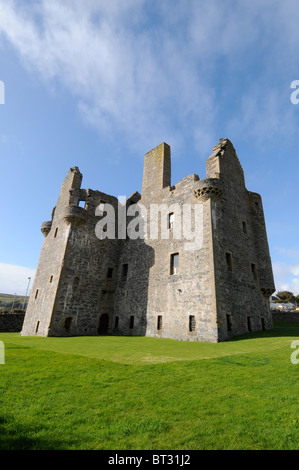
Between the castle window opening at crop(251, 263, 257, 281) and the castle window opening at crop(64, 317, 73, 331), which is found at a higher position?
the castle window opening at crop(251, 263, 257, 281)

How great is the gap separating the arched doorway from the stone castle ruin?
97mm

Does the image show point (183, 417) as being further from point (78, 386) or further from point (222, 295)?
point (222, 295)

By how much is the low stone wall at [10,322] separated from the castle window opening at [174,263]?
22418 millimetres

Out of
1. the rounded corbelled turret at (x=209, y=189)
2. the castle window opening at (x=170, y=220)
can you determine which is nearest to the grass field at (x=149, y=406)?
the rounded corbelled turret at (x=209, y=189)

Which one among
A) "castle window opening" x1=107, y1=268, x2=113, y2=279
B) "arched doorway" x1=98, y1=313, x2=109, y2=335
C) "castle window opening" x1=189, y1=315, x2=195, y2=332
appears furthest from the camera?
"castle window opening" x1=107, y1=268, x2=113, y2=279

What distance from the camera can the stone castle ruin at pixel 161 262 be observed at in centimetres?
1792

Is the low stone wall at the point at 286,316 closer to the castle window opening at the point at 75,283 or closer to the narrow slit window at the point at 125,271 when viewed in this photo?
the narrow slit window at the point at 125,271

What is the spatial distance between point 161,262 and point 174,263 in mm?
1486

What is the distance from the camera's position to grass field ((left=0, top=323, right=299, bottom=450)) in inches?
150

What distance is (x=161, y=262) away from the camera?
21.6 meters

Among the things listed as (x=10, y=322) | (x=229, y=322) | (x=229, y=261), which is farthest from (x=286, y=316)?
(x=10, y=322)

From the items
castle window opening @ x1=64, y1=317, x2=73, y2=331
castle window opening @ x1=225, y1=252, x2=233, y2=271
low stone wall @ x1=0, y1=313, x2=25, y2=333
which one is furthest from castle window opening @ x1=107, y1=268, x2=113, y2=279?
low stone wall @ x1=0, y1=313, x2=25, y2=333

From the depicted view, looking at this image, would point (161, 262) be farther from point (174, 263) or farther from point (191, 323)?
point (191, 323)

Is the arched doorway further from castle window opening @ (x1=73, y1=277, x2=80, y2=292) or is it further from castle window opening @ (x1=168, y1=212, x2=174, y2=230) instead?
castle window opening @ (x1=168, y1=212, x2=174, y2=230)
